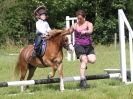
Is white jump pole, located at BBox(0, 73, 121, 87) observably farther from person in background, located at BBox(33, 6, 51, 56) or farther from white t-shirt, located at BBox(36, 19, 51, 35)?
white t-shirt, located at BBox(36, 19, 51, 35)

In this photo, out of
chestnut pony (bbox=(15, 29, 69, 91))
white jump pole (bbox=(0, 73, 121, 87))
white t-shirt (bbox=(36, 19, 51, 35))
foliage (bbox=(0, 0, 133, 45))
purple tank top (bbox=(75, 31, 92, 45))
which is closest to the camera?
white jump pole (bbox=(0, 73, 121, 87))

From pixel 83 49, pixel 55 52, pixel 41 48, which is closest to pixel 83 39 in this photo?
pixel 83 49

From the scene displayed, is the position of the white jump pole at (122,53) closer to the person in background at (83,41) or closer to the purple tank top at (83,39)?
the person in background at (83,41)

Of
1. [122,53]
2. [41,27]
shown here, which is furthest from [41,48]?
[122,53]

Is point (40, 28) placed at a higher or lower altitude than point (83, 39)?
higher

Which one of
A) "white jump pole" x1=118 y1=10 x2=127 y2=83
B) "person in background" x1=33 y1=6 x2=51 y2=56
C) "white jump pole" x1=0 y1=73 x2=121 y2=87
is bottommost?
"white jump pole" x1=0 y1=73 x2=121 y2=87

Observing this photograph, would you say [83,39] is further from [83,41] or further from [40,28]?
[40,28]

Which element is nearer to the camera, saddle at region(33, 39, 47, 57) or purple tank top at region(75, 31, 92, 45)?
saddle at region(33, 39, 47, 57)

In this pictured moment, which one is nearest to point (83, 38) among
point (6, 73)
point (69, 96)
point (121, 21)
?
point (121, 21)

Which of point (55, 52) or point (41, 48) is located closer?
point (55, 52)

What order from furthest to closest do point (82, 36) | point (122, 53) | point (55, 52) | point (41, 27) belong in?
point (122, 53) < point (82, 36) < point (41, 27) < point (55, 52)

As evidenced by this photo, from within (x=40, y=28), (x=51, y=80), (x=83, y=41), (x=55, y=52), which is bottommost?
(x=51, y=80)

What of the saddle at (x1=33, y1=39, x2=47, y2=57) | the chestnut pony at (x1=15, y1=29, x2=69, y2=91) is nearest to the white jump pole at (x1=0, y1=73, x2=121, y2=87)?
the chestnut pony at (x1=15, y1=29, x2=69, y2=91)

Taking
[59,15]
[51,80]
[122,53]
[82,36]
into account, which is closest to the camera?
[51,80]
